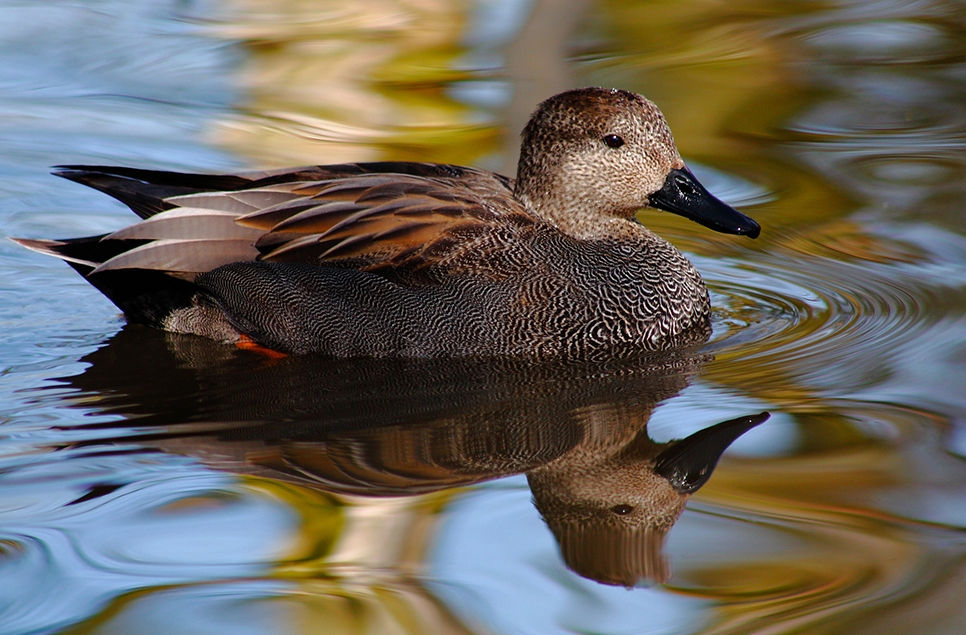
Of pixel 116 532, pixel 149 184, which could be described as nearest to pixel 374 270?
pixel 149 184

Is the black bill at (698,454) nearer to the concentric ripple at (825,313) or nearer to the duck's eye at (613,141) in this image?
the concentric ripple at (825,313)

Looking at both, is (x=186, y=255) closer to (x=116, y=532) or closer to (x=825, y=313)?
(x=116, y=532)

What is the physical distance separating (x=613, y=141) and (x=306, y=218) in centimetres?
155

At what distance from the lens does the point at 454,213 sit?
6.02 meters

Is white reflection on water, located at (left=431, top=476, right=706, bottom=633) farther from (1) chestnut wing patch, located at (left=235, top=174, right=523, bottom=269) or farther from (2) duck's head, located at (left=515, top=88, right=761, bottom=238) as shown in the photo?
(2) duck's head, located at (left=515, top=88, right=761, bottom=238)

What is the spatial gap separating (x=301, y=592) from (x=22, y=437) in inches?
70.1

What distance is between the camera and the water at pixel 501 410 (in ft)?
13.0

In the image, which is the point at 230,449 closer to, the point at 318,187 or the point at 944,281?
the point at 318,187

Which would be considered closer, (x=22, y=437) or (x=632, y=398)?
(x=22, y=437)

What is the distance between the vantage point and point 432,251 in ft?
19.5

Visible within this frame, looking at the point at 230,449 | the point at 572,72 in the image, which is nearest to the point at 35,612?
the point at 230,449

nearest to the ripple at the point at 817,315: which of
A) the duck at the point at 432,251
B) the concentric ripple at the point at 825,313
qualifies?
the concentric ripple at the point at 825,313

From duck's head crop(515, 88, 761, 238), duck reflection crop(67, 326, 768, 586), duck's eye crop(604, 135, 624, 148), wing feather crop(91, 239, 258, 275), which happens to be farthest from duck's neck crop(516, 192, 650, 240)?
wing feather crop(91, 239, 258, 275)

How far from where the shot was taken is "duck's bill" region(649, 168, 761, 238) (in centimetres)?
625
